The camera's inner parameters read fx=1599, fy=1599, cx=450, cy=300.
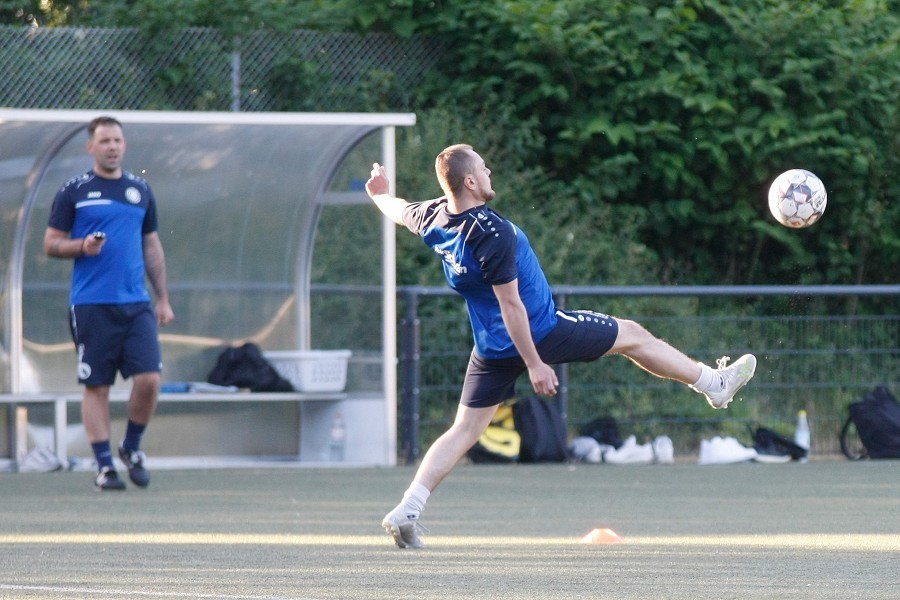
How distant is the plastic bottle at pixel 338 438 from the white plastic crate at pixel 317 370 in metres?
0.25

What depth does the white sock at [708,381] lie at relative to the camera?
7.26 m

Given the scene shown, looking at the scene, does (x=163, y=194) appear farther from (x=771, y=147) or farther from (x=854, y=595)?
(x=854, y=595)

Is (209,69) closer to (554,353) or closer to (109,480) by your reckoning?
(109,480)

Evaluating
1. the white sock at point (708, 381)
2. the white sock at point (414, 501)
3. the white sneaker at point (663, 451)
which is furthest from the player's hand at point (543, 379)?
the white sneaker at point (663, 451)

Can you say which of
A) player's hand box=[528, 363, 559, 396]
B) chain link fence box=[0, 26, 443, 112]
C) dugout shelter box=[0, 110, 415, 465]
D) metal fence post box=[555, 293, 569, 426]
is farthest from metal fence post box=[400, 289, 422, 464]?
player's hand box=[528, 363, 559, 396]

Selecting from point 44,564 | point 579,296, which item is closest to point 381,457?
point 579,296

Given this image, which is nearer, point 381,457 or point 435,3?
point 381,457

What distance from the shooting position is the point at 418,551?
6.99 m

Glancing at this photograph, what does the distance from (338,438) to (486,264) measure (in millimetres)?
6221

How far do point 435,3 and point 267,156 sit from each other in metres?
3.03

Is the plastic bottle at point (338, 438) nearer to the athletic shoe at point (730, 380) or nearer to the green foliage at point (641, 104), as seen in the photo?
the green foliage at point (641, 104)

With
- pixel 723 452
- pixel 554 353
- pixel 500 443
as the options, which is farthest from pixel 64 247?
pixel 723 452

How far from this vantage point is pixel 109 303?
9.97 metres

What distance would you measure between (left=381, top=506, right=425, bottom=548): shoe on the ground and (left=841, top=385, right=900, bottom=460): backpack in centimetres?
672
